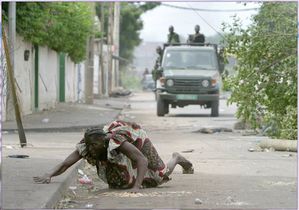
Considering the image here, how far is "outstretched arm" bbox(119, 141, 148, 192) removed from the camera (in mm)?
8414

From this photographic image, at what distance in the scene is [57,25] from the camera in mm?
23234

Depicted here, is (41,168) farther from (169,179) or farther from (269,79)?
(269,79)

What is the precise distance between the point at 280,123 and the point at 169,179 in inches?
287

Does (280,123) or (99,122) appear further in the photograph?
(99,122)

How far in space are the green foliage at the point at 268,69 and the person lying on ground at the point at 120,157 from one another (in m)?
6.66

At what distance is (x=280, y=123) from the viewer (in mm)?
16188

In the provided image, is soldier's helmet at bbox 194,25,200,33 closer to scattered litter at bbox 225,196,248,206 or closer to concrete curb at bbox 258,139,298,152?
concrete curb at bbox 258,139,298,152

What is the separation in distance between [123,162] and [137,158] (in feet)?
0.85

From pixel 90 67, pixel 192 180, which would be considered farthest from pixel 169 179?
pixel 90 67

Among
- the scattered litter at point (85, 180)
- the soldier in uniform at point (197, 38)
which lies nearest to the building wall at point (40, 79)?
the soldier in uniform at point (197, 38)

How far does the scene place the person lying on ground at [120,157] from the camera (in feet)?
27.6

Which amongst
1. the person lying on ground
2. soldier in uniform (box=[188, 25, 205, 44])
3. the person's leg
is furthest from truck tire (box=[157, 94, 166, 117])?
the person lying on ground

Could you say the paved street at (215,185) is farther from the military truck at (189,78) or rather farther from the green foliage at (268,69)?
the military truck at (189,78)

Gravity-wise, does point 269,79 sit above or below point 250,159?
above
